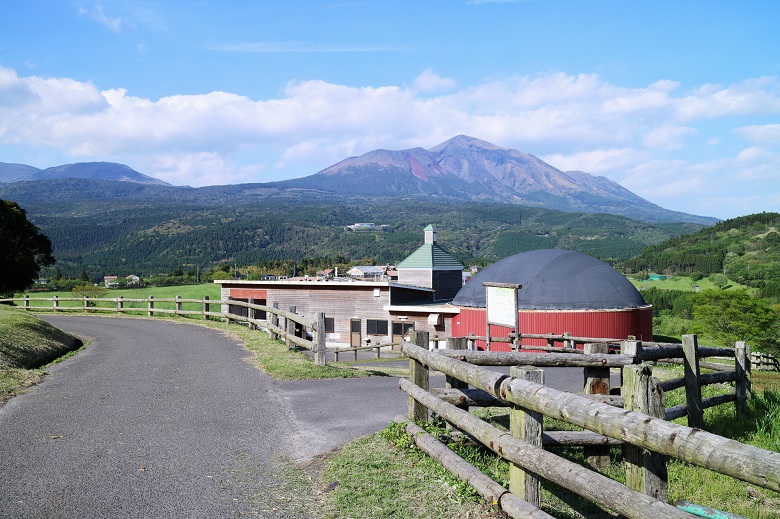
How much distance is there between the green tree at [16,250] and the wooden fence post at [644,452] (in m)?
42.7

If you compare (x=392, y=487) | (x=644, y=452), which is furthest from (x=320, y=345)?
(x=644, y=452)

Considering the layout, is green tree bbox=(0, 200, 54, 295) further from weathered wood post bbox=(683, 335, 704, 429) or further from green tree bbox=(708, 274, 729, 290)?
green tree bbox=(708, 274, 729, 290)

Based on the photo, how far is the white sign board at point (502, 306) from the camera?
1677 centimetres

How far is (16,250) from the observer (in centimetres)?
4072

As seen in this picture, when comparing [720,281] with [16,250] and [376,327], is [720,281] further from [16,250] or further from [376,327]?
[16,250]

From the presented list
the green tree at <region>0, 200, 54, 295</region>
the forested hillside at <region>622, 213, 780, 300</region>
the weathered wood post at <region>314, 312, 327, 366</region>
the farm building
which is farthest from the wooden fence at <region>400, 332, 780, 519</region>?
the forested hillside at <region>622, 213, 780, 300</region>

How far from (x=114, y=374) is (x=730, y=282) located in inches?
4561

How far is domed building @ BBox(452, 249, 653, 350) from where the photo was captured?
31.2 metres

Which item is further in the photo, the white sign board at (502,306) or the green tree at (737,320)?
the green tree at (737,320)

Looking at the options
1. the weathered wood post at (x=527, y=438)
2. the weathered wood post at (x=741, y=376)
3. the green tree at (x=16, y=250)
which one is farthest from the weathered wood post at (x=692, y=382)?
the green tree at (x=16, y=250)

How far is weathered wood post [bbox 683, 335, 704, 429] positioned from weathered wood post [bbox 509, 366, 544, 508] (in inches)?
176

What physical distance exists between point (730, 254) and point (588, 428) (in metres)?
144

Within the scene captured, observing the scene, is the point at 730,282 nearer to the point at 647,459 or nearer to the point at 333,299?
the point at 333,299

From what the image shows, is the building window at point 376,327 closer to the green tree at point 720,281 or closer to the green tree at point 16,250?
the green tree at point 16,250
